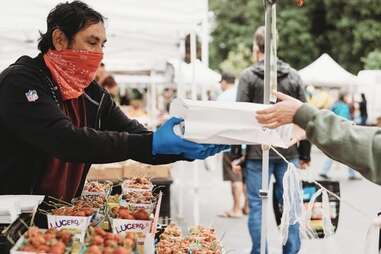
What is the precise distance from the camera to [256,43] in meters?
6.14

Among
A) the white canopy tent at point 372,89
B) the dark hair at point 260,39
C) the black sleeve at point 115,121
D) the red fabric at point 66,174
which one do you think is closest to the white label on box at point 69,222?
the red fabric at point 66,174

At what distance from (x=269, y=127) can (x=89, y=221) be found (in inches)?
33.3

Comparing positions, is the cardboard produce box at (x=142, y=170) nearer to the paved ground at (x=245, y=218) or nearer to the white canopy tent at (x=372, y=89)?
the paved ground at (x=245, y=218)

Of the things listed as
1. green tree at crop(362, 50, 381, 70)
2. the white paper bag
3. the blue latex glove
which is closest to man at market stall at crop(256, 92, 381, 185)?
the white paper bag

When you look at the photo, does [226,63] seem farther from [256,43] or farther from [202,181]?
[256,43]

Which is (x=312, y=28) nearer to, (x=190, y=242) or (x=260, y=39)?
(x=260, y=39)

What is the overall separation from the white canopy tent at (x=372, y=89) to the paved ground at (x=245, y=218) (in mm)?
1646

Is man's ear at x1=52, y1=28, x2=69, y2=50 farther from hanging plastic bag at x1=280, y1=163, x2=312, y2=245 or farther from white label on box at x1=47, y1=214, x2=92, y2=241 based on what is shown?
hanging plastic bag at x1=280, y1=163, x2=312, y2=245

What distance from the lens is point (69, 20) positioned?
303 cm

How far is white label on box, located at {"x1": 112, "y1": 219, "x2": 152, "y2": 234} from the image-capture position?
2.71 meters

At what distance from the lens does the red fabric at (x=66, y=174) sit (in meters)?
3.02

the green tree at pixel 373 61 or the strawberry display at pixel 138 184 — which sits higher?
the green tree at pixel 373 61

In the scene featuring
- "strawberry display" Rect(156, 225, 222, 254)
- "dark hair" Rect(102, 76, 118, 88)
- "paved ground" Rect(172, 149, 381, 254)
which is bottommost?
"paved ground" Rect(172, 149, 381, 254)

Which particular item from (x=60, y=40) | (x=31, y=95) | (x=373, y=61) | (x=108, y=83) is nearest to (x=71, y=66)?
(x=60, y=40)
